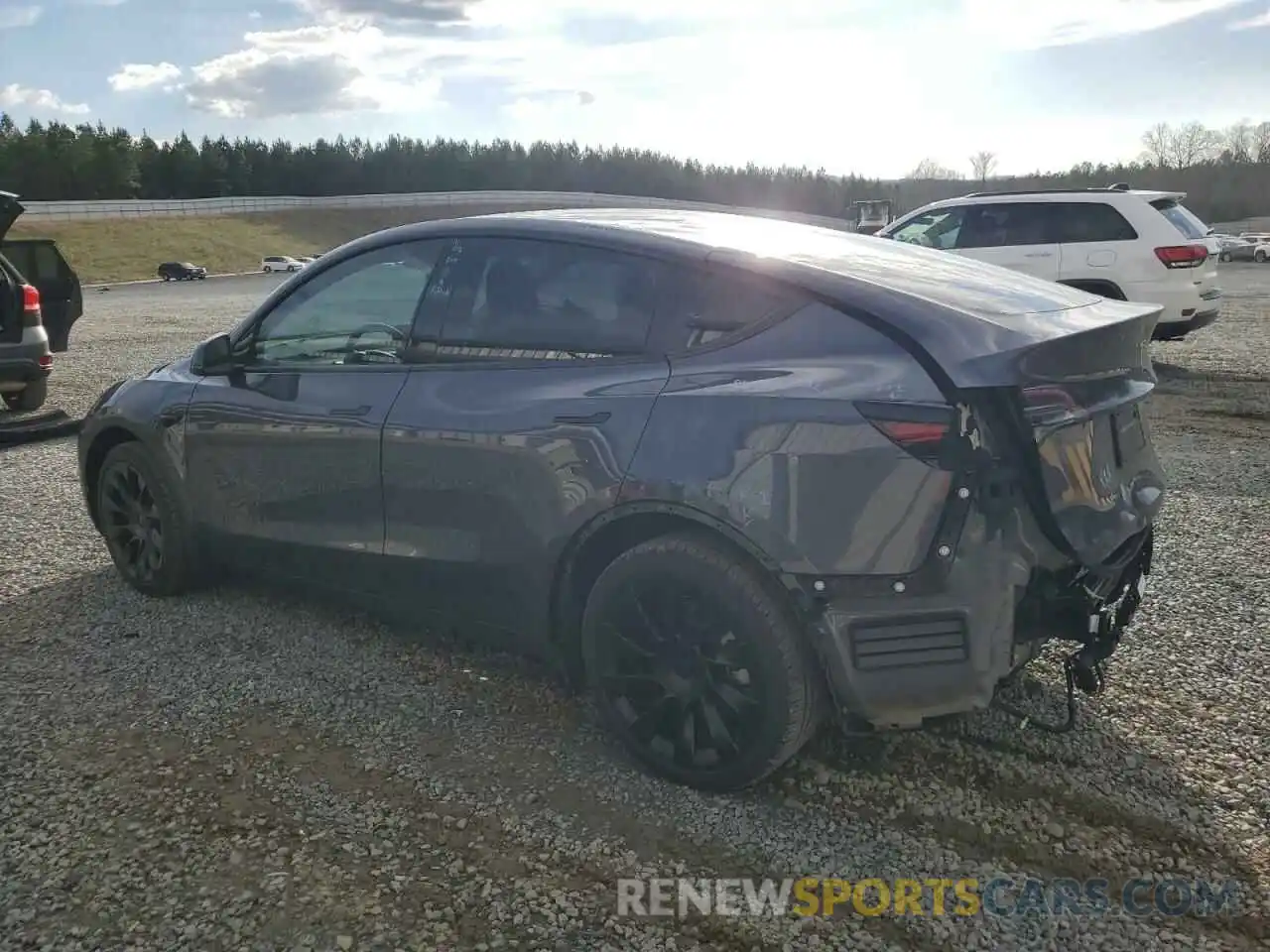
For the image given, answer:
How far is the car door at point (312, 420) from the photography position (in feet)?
12.3

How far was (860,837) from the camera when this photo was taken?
2846mm

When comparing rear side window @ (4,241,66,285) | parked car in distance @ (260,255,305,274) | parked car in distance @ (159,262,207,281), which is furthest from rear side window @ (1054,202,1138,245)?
parked car in distance @ (260,255,305,274)

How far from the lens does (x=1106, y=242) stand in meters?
11.1

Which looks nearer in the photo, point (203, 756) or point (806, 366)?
point (806, 366)

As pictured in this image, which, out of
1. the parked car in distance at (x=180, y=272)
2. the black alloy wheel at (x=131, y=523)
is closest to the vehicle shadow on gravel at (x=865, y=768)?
the black alloy wheel at (x=131, y=523)

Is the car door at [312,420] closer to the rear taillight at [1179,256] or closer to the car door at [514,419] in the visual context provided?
the car door at [514,419]

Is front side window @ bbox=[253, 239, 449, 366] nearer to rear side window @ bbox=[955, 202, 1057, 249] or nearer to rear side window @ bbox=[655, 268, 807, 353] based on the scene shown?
rear side window @ bbox=[655, 268, 807, 353]

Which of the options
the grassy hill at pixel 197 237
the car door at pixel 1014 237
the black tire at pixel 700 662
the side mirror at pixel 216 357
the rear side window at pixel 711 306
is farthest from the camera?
the grassy hill at pixel 197 237

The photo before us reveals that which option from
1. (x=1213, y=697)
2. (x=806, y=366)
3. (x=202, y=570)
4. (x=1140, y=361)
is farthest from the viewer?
(x=202, y=570)

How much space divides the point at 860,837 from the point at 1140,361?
167cm

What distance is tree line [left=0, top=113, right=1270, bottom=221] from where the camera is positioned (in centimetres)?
6988

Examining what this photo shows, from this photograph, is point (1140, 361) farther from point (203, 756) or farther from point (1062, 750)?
point (203, 756)

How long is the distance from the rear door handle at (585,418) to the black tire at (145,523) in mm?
2162

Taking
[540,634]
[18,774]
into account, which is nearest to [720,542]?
[540,634]
